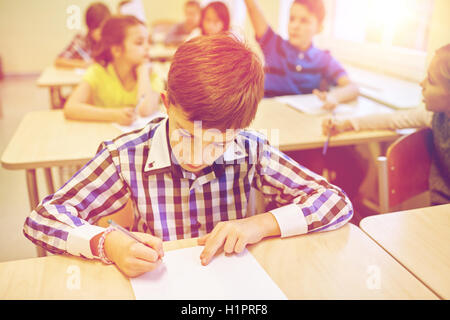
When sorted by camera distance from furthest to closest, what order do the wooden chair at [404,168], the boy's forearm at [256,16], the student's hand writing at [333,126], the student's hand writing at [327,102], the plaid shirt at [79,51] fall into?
the plaid shirt at [79,51] → the boy's forearm at [256,16] → the student's hand writing at [327,102] → the student's hand writing at [333,126] → the wooden chair at [404,168]

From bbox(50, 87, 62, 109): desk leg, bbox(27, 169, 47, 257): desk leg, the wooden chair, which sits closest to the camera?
the wooden chair

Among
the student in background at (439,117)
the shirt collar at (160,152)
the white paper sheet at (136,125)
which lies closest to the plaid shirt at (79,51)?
the white paper sheet at (136,125)

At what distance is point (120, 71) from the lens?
205 centimetres

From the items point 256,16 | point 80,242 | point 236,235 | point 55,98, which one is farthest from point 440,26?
point 55,98

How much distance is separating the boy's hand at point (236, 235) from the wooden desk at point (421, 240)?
0.23m

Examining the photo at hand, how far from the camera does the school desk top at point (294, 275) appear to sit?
0.69 meters

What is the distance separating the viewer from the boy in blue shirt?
220 centimetres

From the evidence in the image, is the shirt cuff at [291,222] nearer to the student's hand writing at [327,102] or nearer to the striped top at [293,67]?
the student's hand writing at [327,102]

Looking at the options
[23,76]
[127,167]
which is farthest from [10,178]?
[23,76]

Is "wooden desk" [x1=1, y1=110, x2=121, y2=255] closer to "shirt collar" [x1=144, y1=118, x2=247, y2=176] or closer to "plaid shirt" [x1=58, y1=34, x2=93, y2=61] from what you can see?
"shirt collar" [x1=144, y1=118, x2=247, y2=176]

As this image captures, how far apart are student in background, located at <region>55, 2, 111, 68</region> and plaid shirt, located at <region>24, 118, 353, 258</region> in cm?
245

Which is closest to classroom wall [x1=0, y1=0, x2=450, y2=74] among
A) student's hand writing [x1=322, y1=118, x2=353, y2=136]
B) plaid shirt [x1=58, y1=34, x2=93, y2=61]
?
plaid shirt [x1=58, y1=34, x2=93, y2=61]
